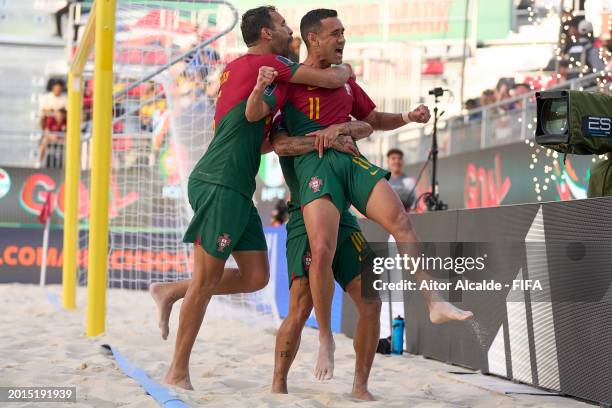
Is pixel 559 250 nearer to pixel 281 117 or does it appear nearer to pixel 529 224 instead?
pixel 529 224

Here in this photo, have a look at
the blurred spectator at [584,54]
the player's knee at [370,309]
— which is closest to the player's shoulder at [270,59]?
the player's knee at [370,309]

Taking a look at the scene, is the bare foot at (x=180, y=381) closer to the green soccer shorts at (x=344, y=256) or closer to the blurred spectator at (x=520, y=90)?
the green soccer shorts at (x=344, y=256)

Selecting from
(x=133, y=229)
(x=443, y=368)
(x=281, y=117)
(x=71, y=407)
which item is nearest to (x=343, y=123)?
(x=281, y=117)

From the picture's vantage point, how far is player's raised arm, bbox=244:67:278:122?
409cm

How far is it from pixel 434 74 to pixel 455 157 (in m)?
6.35

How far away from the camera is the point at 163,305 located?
4871 millimetres

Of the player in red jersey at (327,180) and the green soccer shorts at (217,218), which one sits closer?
the player in red jersey at (327,180)

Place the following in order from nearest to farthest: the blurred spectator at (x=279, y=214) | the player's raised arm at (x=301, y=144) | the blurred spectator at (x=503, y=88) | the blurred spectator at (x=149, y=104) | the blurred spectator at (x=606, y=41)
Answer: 1. the player's raised arm at (x=301, y=144)
2. the blurred spectator at (x=606, y=41)
3. the blurred spectator at (x=149, y=104)
4. the blurred spectator at (x=503, y=88)
5. the blurred spectator at (x=279, y=214)

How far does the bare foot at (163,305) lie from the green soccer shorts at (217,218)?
20.6 inches

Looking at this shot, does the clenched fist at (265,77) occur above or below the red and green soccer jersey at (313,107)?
above

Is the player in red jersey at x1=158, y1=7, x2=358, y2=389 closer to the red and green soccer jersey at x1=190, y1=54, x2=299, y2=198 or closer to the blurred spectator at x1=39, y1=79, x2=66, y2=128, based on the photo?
the red and green soccer jersey at x1=190, y1=54, x2=299, y2=198

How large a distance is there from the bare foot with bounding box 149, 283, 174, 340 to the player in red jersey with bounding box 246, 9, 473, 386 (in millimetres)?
1069

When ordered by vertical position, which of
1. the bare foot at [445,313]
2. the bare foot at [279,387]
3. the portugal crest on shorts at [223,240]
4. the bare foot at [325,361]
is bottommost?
the bare foot at [279,387]

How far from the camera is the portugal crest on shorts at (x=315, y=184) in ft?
13.7
